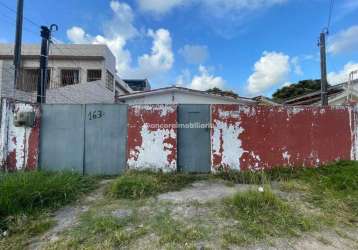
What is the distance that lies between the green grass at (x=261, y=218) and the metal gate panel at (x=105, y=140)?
2937mm

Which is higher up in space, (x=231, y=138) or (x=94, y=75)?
(x=94, y=75)

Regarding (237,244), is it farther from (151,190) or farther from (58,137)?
(58,137)

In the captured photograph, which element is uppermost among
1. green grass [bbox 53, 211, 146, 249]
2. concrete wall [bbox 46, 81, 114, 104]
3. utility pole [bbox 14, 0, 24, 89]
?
utility pole [bbox 14, 0, 24, 89]

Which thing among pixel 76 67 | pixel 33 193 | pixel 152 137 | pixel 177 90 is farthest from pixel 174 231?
pixel 76 67

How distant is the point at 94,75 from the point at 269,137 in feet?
30.8

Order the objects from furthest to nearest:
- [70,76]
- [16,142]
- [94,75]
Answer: [94,75]
[70,76]
[16,142]

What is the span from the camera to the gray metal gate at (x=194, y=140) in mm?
5922

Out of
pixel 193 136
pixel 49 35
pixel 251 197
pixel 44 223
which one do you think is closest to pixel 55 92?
pixel 49 35

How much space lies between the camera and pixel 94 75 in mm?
12258

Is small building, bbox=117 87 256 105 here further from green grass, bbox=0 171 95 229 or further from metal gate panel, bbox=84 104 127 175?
green grass, bbox=0 171 95 229

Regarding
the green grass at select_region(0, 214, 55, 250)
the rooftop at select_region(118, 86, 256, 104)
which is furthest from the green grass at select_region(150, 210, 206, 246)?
the rooftop at select_region(118, 86, 256, 104)

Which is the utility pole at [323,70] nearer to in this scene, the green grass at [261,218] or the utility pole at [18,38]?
the green grass at [261,218]

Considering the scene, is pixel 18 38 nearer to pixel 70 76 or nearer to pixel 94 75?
pixel 70 76

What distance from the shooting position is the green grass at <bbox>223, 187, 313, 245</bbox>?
309 centimetres
